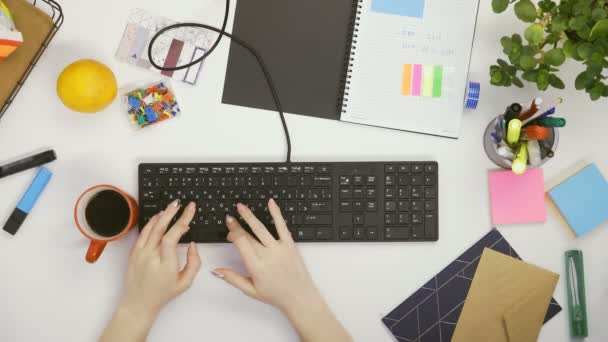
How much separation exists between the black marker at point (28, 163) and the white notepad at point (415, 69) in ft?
1.83

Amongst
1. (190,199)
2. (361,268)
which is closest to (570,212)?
(361,268)

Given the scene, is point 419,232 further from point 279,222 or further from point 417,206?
point 279,222

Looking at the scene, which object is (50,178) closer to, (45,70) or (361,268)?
(45,70)

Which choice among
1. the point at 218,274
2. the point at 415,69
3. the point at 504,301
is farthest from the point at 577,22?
the point at 218,274

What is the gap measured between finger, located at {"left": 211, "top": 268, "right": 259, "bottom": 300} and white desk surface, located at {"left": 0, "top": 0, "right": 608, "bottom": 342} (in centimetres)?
5

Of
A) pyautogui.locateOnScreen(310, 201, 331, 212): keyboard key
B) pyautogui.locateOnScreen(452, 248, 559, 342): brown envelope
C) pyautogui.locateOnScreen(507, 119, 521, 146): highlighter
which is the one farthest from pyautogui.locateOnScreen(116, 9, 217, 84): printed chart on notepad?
pyautogui.locateOnScreen(452, 248, 559, 342): brown envelope

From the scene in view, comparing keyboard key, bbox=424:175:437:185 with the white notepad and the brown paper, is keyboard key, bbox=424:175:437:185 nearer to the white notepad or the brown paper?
the white notepad

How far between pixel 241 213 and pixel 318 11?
1.35 feet

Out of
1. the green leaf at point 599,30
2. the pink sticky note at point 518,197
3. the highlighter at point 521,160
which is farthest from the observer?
the pink sticky note at point 518,197

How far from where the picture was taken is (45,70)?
93 centimetres

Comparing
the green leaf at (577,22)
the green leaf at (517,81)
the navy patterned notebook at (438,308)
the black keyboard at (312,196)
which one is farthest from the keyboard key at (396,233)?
the green leaf at (577,22)

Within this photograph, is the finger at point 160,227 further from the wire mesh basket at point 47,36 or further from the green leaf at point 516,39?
the green leaf at point 516,39

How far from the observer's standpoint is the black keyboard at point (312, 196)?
90 centimetres

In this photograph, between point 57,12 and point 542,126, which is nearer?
point 542,126
